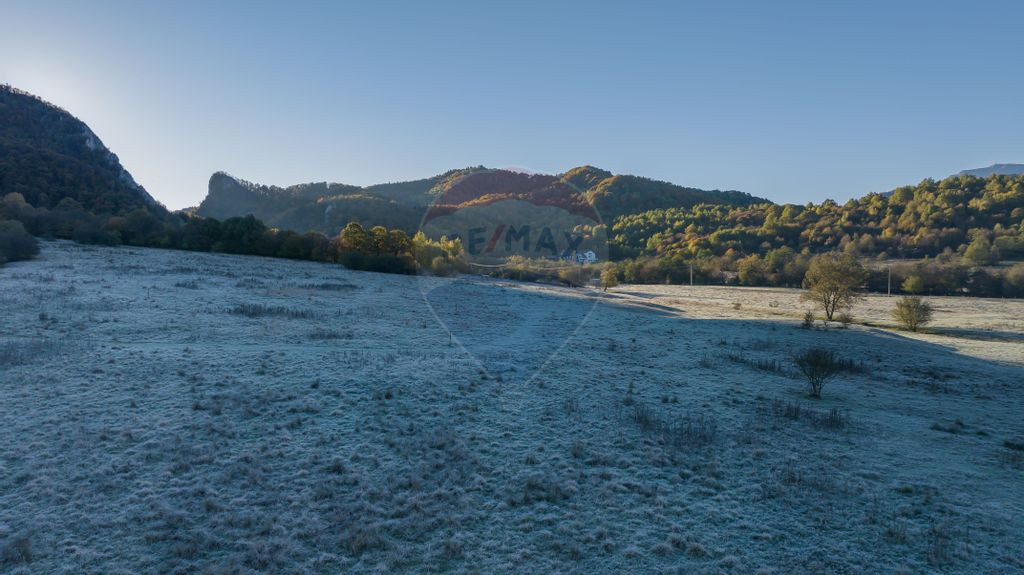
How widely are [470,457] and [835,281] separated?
40772 millimetres

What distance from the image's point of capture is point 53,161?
328 ft

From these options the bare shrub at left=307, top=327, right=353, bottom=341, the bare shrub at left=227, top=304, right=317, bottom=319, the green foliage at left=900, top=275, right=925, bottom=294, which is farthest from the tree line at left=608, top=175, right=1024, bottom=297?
the bare shrub at left=227, top=304, right=317, bottom=319

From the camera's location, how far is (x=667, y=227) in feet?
502

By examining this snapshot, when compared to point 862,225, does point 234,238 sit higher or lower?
lower

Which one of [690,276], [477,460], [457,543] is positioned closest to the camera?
[457,543]

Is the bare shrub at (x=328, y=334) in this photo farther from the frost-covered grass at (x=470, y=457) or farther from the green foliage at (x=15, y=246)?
the green foliage at (x=15, y=246)

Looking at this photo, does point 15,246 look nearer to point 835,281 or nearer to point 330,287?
point 330,287

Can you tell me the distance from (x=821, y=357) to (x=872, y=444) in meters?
6.33

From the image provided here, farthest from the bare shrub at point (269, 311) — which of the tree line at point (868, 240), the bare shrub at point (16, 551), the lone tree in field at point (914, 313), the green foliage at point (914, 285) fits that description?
the green foliage at point (914, 285)

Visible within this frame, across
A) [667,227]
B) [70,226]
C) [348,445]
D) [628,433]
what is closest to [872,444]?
[628,433]

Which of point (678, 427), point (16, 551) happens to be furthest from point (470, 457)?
point (16, 551)

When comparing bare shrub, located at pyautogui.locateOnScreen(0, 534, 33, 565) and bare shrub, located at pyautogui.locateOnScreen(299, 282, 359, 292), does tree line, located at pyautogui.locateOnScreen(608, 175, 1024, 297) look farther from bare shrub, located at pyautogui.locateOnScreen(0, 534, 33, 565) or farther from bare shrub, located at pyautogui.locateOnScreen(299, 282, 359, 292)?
bare shrub, located at pyautogui.locateOnScreen(0, 534, 33, 565)

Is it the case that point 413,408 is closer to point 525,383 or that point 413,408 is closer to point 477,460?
point 477,460

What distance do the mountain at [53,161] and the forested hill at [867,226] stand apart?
385 ft
